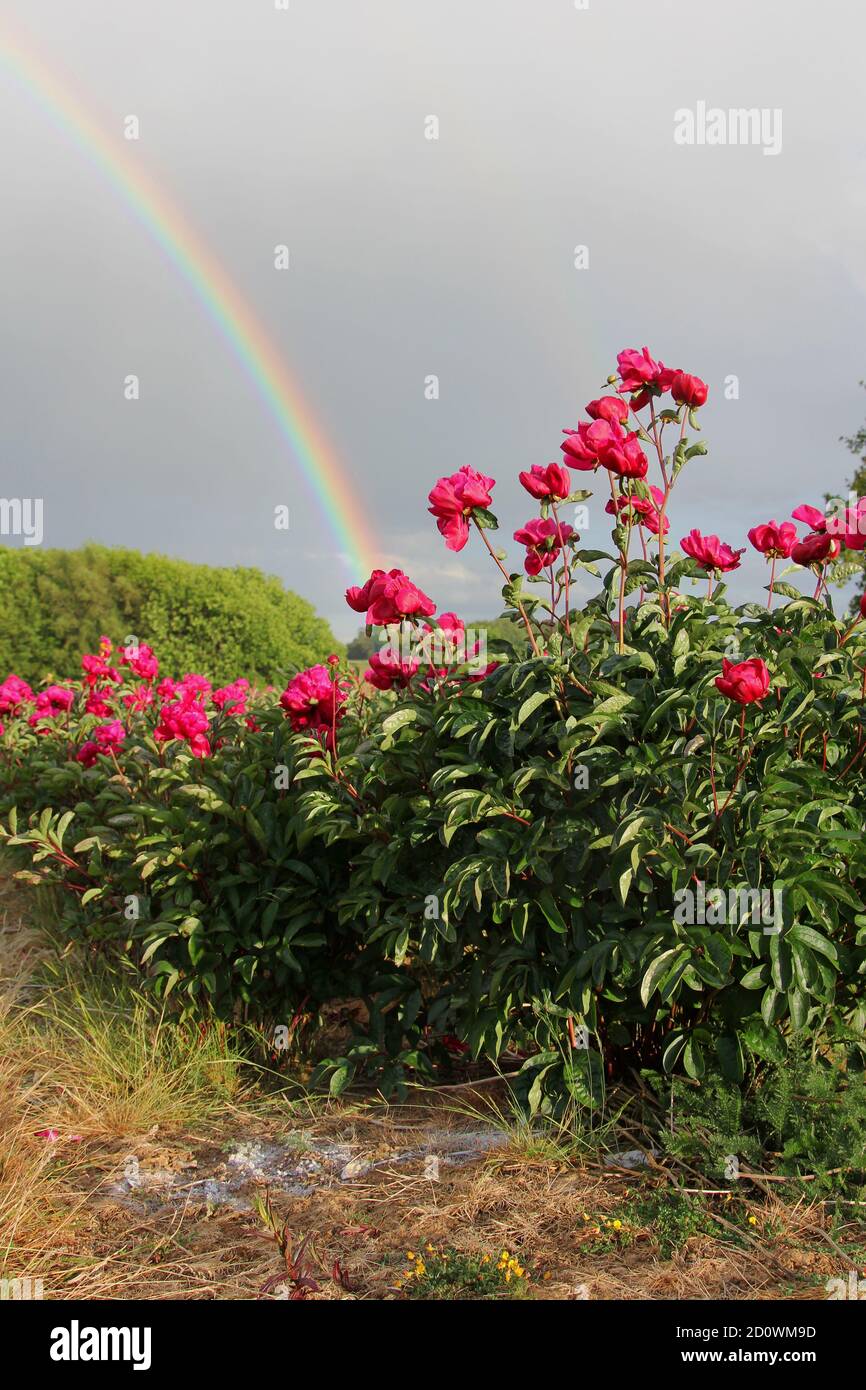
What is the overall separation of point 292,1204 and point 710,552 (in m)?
2.19

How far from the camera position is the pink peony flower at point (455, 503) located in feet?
9.27

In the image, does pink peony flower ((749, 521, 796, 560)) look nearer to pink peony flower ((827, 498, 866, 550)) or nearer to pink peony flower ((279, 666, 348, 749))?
pink peony flower ((827, 498, 866, 550))

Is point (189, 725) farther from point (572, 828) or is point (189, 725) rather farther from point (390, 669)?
point (572, 828)

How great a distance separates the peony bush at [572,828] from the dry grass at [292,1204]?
20 cm

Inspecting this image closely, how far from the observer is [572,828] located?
9.16 ft

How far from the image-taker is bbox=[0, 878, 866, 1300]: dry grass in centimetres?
252

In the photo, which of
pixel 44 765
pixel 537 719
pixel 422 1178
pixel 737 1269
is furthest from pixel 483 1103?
pixel 44 765

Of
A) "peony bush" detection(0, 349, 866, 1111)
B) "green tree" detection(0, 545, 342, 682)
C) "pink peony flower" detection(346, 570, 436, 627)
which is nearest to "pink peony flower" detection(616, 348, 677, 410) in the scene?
"peony bush" detection(0, 349, 866, 1111)

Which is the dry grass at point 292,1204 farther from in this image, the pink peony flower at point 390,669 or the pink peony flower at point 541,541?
the pink peony flower at point 541,541

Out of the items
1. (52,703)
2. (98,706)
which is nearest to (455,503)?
(98,706)

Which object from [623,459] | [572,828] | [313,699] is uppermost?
[623,459]

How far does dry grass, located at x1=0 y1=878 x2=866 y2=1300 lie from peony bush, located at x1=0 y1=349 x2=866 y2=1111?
0.20 m

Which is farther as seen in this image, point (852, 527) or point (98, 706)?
point (98, 706)
